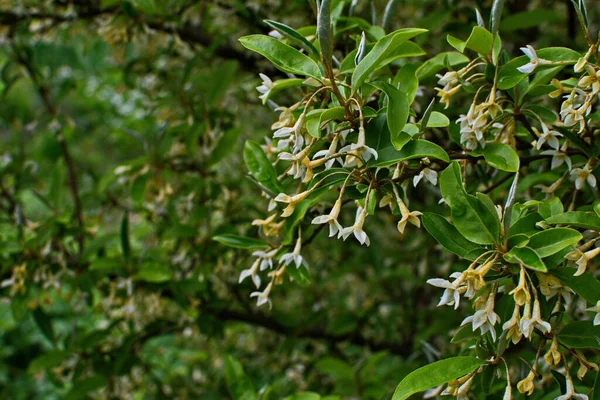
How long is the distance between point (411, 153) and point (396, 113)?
0.22ft

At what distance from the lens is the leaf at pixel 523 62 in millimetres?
1059

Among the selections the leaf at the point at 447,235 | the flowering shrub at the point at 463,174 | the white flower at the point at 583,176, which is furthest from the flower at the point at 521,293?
the white flower at the point at 583,176

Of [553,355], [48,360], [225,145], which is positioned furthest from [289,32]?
[48,360]

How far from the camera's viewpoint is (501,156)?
107 centimetres

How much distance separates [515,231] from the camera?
3.22 feet

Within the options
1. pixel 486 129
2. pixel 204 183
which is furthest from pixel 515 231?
pixel 204 183

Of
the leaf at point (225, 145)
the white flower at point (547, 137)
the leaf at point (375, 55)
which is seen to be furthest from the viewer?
the leaf at point (225, 145)

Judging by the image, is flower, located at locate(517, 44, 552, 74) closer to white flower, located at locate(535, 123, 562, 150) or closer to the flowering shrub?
the flowering shrub

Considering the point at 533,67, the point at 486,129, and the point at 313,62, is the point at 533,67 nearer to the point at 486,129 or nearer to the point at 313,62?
the point at 486,129

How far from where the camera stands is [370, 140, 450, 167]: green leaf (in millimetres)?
973

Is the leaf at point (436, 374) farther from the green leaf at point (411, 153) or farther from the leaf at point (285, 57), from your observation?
the leaf at point (285, 57)

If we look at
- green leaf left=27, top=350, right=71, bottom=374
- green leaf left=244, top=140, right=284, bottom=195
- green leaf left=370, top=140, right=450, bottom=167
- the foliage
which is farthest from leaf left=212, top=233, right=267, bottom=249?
green leaf left=27, top=350, right=71, bottom=374

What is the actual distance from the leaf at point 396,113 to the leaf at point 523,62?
223 millimetres

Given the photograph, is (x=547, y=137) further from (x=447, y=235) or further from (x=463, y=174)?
(x=447, y=235)
